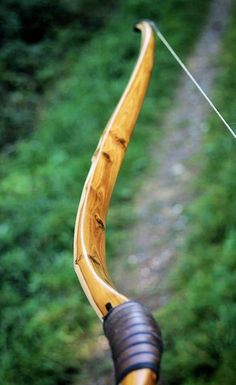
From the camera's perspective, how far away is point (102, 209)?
1909mm

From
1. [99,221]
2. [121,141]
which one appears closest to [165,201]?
[121,141]

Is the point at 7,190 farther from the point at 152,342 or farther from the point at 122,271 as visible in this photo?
the point at 152,342

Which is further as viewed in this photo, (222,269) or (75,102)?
(75,102)

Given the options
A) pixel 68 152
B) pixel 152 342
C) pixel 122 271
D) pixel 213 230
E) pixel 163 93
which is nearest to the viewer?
pixel 152 342

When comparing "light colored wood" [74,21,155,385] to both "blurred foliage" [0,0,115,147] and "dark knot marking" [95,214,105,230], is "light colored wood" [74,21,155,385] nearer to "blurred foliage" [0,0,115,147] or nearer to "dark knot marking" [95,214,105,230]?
"dark knot marking" [95,214,105,230]

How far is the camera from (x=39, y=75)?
320 inches

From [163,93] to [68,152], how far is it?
1.61 m

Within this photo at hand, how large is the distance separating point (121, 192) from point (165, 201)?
452 mm

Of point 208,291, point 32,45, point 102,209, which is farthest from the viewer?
point 32,45

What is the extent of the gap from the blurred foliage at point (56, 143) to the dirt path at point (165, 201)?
0.47ft

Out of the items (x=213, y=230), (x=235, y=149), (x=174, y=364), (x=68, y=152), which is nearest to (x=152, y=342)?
(x=174, y=364)

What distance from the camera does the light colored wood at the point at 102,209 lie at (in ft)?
4.40

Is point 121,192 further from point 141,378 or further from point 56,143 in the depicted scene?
point 141,378

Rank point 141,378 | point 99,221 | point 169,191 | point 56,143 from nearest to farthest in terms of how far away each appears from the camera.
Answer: point 141,378 < point 99,221 < point 169,191 < point 56,143
